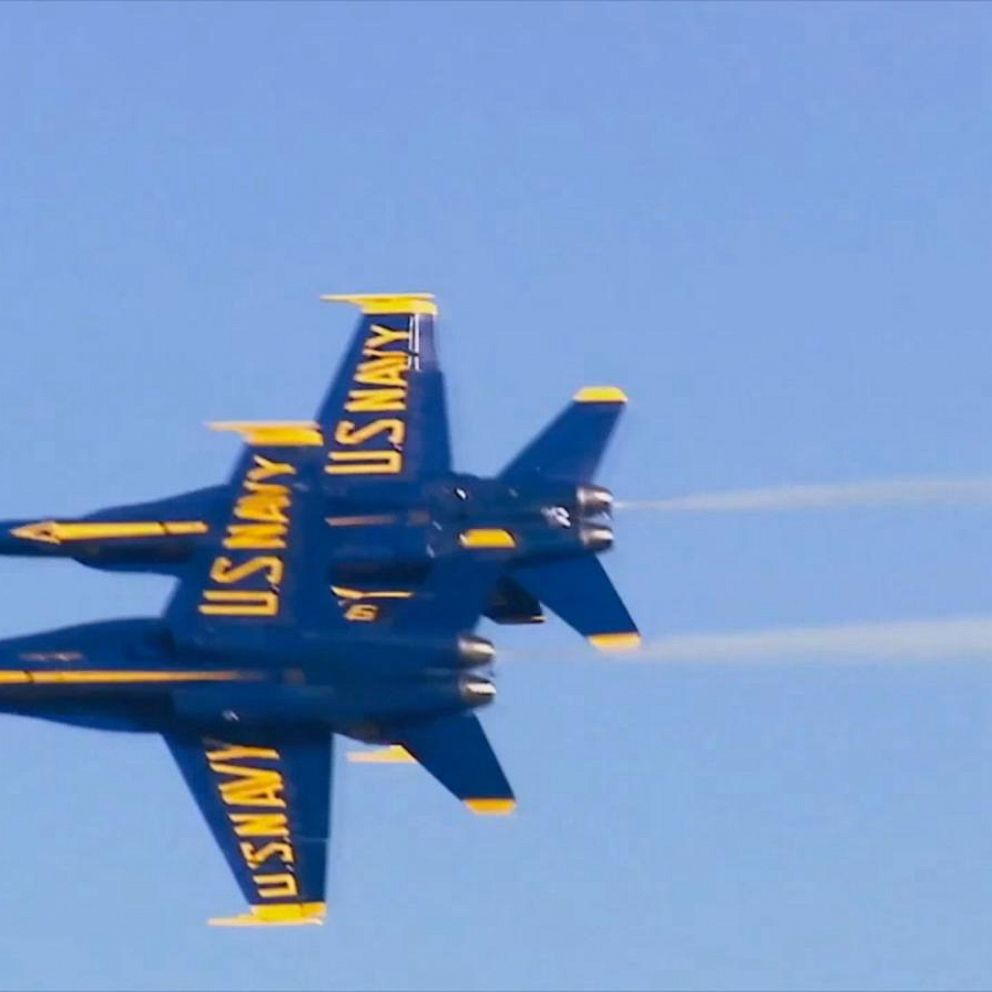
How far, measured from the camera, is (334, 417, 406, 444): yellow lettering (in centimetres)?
10488

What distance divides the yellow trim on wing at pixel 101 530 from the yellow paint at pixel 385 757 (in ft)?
21.0

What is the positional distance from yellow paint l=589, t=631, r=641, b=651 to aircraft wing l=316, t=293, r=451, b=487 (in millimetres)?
6006

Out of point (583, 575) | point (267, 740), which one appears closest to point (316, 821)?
point (267, 740)

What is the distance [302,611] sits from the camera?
9756cm

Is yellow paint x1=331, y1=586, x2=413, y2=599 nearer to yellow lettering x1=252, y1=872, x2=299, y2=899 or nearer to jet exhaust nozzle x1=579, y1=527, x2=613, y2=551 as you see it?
jet exhaust nozzle x1=579, y1=527, x2=613, y2=551

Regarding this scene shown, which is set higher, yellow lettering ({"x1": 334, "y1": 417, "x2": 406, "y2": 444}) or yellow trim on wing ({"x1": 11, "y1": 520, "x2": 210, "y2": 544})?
yellow lettering ({"x1": 334, "y1": 417, "x2": 406, "y2": 444})

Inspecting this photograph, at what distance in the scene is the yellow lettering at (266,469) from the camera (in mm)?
98500

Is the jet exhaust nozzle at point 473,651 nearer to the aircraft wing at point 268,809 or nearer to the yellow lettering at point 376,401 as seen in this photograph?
the aircraft wing at point 268,809

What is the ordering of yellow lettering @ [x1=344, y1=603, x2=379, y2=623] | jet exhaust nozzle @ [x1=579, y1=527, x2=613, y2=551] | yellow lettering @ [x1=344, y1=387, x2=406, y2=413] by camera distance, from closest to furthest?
yellow lettering @ [x1=344, y1=603, x2=379, y2=623] → jet exhaust nozzle @ [x1=579, y1=527, x2=613, y2=551] → yellow lettering @ [x1=344, y1=387, x2=406, y2=413]

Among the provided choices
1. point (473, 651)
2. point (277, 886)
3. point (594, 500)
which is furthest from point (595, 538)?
point (277, 886)

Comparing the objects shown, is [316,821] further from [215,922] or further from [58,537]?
[58,537]

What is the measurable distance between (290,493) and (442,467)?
19.8 ft

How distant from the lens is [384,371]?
106438 mm

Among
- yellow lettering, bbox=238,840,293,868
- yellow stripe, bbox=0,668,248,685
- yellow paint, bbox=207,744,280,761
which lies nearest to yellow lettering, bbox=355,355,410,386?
yellow stripe, bbox=0,668,248,685
